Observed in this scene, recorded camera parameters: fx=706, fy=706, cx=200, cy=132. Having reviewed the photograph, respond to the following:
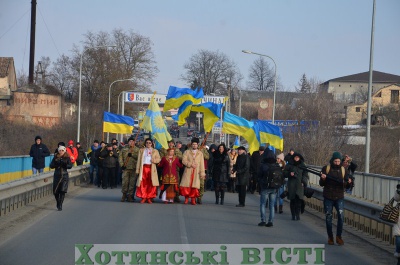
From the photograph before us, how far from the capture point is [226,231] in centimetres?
1454

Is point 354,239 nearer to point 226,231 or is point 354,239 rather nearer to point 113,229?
point 226,231

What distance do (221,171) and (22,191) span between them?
6415mm

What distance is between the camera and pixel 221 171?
70.4 feet

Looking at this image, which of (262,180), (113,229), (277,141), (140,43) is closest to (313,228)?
(262,180)

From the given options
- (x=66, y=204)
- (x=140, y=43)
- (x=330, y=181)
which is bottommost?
(x=66, y=204)

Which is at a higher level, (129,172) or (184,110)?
(184,110)

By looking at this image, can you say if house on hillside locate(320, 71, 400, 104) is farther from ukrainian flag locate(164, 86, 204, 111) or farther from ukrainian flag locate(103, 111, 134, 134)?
ukrainian flag locate(164, 86, 204, 111)

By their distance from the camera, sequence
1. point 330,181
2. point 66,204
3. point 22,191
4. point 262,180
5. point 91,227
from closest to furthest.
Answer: point 330,181 < point 91,227 < point 262,180 < point 22,191 < point 66,204

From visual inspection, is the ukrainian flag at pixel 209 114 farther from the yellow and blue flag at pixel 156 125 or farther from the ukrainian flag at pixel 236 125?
the ukrainian flag at pixel 236 125

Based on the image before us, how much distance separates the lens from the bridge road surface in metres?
11.6

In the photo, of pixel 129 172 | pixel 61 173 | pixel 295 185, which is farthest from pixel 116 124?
pixel 295 185

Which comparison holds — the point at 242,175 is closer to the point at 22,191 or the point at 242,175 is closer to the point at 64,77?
the point at 22,191

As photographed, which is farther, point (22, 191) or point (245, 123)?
point (245, 123)

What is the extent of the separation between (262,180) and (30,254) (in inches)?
264
